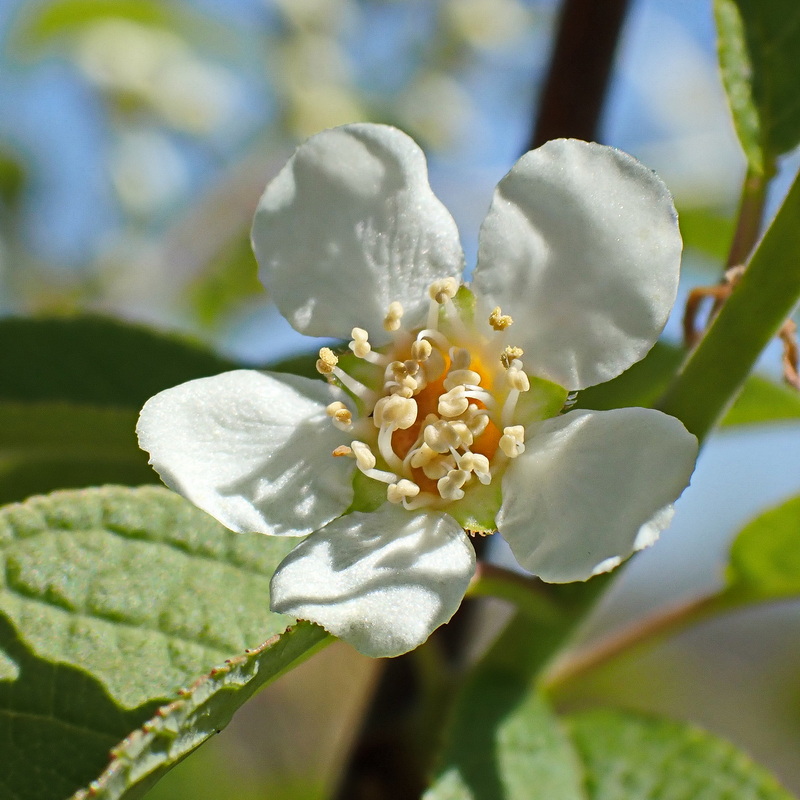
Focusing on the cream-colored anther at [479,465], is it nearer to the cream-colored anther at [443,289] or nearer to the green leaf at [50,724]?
the cream-colored anther at [443,289]

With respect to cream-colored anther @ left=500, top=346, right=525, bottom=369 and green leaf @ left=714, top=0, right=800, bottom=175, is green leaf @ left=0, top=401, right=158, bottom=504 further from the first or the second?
green leaf @ left=714, top=0, right=800, bottom=175

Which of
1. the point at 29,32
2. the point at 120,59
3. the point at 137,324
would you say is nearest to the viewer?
the point at 137,324

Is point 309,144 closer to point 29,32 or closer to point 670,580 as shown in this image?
point 29,32

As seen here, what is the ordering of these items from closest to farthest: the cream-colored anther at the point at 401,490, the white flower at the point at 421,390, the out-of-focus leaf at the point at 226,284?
1. the white flower at the point at 421,390
2. the cream-colored anther at the point at 401,490
3. the out-of-focus leaf at the point at 226,284

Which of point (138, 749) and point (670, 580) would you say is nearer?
point (138, 749)

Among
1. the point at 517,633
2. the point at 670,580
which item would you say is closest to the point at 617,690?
the point at 670,580

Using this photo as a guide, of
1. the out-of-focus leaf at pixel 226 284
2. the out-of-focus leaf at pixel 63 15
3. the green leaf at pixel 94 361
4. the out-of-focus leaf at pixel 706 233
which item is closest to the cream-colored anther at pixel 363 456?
the green leaf at pixel 94 361
